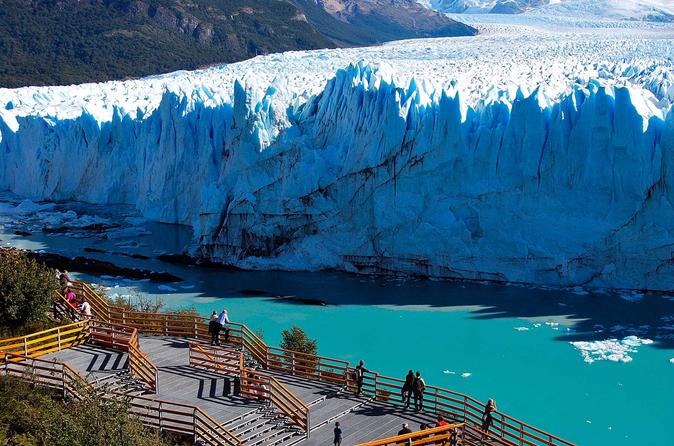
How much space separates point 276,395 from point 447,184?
36.9ft

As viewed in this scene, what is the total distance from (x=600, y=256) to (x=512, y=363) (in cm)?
515

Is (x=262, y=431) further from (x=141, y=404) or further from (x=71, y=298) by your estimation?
(x=71, y=298)

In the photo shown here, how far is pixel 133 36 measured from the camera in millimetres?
63438

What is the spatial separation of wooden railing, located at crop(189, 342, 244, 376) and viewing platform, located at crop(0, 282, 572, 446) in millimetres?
19

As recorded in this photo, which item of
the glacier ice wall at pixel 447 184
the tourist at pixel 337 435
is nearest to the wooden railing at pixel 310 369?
the tourist at pixel 337 435

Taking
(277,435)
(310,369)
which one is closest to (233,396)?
(277,435)

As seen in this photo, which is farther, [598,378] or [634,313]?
[634,313]

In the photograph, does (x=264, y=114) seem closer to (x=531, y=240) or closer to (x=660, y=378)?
(x=531, y=240)

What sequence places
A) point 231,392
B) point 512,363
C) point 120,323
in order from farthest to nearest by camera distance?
point 512,363
point 120,323
point 231,392

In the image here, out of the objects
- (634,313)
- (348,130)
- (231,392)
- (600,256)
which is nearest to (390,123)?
(348,130)

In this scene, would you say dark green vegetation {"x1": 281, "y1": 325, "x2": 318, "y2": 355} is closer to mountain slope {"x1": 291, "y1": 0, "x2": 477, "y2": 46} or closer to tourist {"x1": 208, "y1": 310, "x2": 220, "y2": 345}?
tourist {"x1": 208, "y1": 310, "x2": 220, "y2": 345}

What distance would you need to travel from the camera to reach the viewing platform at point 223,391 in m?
9.07

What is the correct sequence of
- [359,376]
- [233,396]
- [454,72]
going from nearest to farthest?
[233,396]
[359,376]
[454,72]

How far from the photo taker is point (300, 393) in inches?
416
